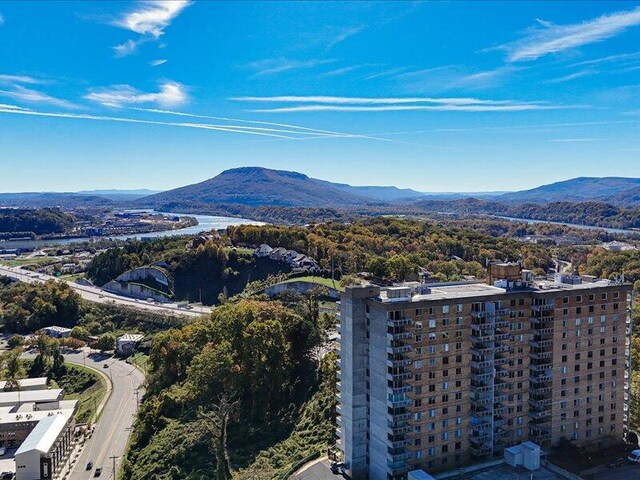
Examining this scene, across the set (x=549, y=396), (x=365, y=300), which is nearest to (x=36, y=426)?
(x=365, y=300)

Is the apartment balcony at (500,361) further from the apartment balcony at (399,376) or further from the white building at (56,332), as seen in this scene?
the white building at (56,332)

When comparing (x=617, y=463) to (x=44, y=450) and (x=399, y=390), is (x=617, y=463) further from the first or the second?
(x=44, y=450)

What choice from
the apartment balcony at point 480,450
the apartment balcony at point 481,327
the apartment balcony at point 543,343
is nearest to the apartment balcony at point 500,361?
the apartment balcony at point 543,343

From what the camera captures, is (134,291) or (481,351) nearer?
(481,351)

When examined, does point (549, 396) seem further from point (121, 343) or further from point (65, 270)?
point (65, 270)

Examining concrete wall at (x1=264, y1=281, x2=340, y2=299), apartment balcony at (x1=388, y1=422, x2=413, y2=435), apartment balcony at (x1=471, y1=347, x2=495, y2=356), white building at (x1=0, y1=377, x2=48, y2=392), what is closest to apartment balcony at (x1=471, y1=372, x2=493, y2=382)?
apartment balcony at (x1=471, y1=347, x2=495, y2=356)

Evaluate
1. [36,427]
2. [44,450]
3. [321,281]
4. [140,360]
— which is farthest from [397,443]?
[321,281]
